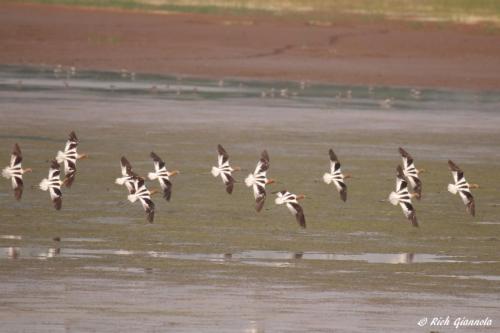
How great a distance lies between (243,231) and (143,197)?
5.27 feet

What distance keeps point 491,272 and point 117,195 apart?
8.07m

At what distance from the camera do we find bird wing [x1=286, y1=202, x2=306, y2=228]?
915 inches

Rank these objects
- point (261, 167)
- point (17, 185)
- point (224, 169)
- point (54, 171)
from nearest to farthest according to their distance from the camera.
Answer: point (54, 171), point (17, 185), point (261, 167), point (224, 169)

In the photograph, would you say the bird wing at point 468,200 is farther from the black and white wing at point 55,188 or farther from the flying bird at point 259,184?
the black and white wing at point 55,188

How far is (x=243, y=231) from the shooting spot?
76.2 feet

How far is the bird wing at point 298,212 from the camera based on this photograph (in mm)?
23250

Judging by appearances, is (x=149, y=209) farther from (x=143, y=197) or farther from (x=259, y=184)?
(x=259, y=184)

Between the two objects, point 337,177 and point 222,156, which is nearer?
point 222,156

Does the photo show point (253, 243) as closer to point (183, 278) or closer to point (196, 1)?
point (183, 278)

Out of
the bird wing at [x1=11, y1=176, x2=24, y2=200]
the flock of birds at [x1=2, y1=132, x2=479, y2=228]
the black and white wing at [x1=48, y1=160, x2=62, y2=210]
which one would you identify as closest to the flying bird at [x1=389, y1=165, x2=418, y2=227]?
the flock of birds at [x1=2, y1=132, x2=479, y2=228]

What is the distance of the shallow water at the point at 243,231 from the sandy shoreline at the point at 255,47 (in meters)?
10.5

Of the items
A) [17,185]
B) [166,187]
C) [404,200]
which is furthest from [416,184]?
[17,185]

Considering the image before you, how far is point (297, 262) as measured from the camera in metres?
21.0

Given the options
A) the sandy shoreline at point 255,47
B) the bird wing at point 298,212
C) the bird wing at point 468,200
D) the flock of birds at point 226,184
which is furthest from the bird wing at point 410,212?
the sandy shoreline at point 255,47
